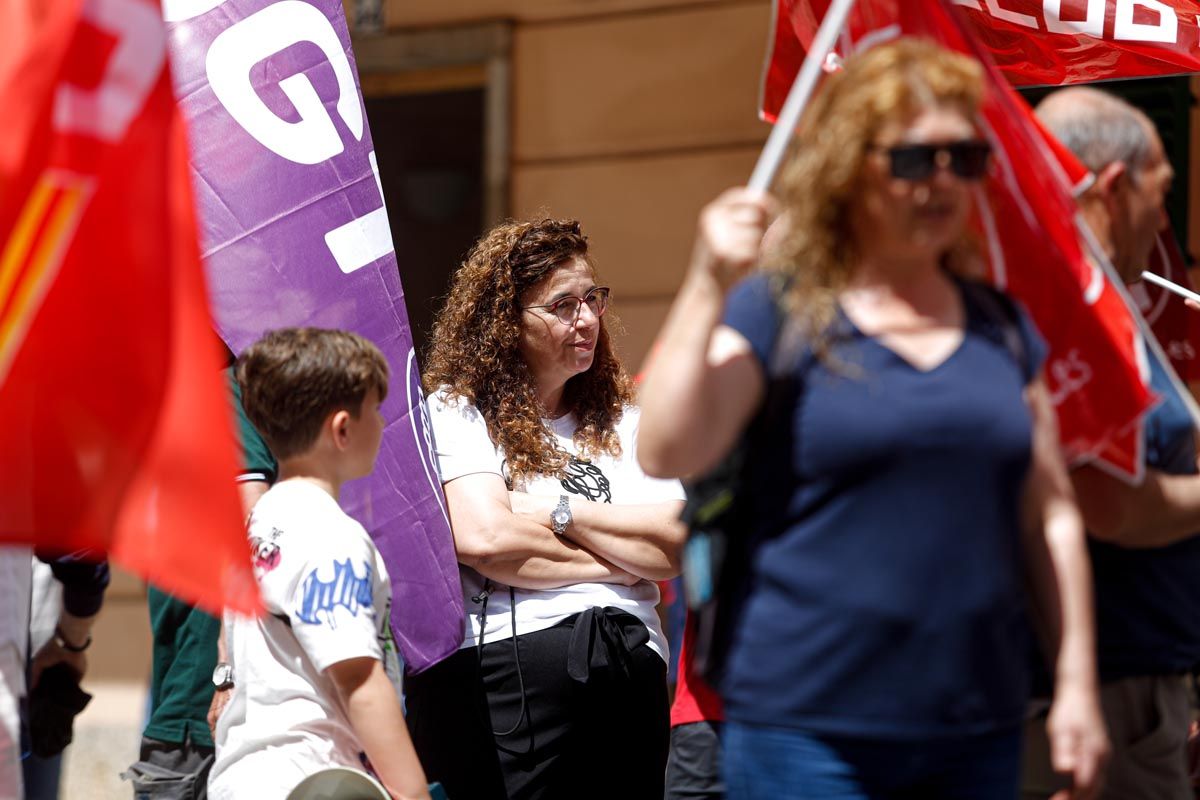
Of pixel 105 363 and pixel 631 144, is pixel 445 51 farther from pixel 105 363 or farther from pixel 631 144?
pixel 105 363

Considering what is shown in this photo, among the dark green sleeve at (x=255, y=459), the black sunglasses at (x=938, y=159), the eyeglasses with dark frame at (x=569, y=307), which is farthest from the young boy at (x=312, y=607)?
the black sunglasses at (x=938, y=159)

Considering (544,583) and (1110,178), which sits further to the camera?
(544,583)

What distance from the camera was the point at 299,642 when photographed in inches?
114

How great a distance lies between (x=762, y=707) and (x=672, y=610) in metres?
4.09

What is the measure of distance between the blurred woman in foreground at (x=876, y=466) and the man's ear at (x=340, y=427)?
2.97 ft

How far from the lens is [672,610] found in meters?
6.35

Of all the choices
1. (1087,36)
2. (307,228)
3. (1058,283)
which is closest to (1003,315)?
(1058,283)

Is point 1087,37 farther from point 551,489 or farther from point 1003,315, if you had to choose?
point 1003,315

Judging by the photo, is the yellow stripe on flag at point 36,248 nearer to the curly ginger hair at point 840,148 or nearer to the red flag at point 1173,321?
the curly ginger hair at point 840,148

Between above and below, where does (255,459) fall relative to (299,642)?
above

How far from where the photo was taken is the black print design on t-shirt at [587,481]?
379 centimetres

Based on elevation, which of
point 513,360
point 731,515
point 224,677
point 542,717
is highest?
point 731,515

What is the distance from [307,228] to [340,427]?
2.50ft

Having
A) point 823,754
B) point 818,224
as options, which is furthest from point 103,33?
point 823,754
